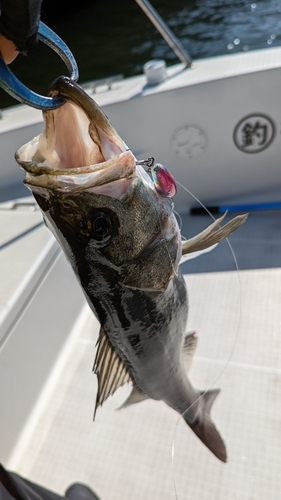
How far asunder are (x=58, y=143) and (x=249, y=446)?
66.2 inches

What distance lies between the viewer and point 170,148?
3.19 metres

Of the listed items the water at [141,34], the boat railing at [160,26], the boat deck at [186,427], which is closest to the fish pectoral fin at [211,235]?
the boat deck at [186,427]

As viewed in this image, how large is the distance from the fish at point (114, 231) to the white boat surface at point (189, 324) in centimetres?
59

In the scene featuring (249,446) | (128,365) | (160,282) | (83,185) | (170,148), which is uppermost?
(83,185)

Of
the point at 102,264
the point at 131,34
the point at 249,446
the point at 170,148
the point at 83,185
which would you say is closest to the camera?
the point at 83,185

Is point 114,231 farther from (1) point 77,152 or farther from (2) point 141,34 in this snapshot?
(2) point 141,34

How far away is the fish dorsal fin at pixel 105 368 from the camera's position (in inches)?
49.1

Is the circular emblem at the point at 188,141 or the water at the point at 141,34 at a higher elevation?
the circular emblem at the point at 188,141

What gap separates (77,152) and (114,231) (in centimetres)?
22

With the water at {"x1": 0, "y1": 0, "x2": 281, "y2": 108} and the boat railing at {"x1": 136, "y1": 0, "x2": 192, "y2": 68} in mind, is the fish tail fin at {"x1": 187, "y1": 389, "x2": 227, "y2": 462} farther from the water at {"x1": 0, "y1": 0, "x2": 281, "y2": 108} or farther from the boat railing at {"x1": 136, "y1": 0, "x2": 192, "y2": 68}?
the water at {"x1": 0, "y1": 0, "x2": 281, "y2": 108}

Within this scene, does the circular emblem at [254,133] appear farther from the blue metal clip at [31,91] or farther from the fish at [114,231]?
the blue metal clip at [31,91]

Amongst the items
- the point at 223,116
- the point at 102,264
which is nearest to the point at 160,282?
the point at 102,264

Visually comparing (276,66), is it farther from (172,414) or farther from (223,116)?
(172,414)

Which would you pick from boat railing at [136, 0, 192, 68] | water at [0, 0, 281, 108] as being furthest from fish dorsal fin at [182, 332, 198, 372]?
water at [0, 0, 281, 108]
